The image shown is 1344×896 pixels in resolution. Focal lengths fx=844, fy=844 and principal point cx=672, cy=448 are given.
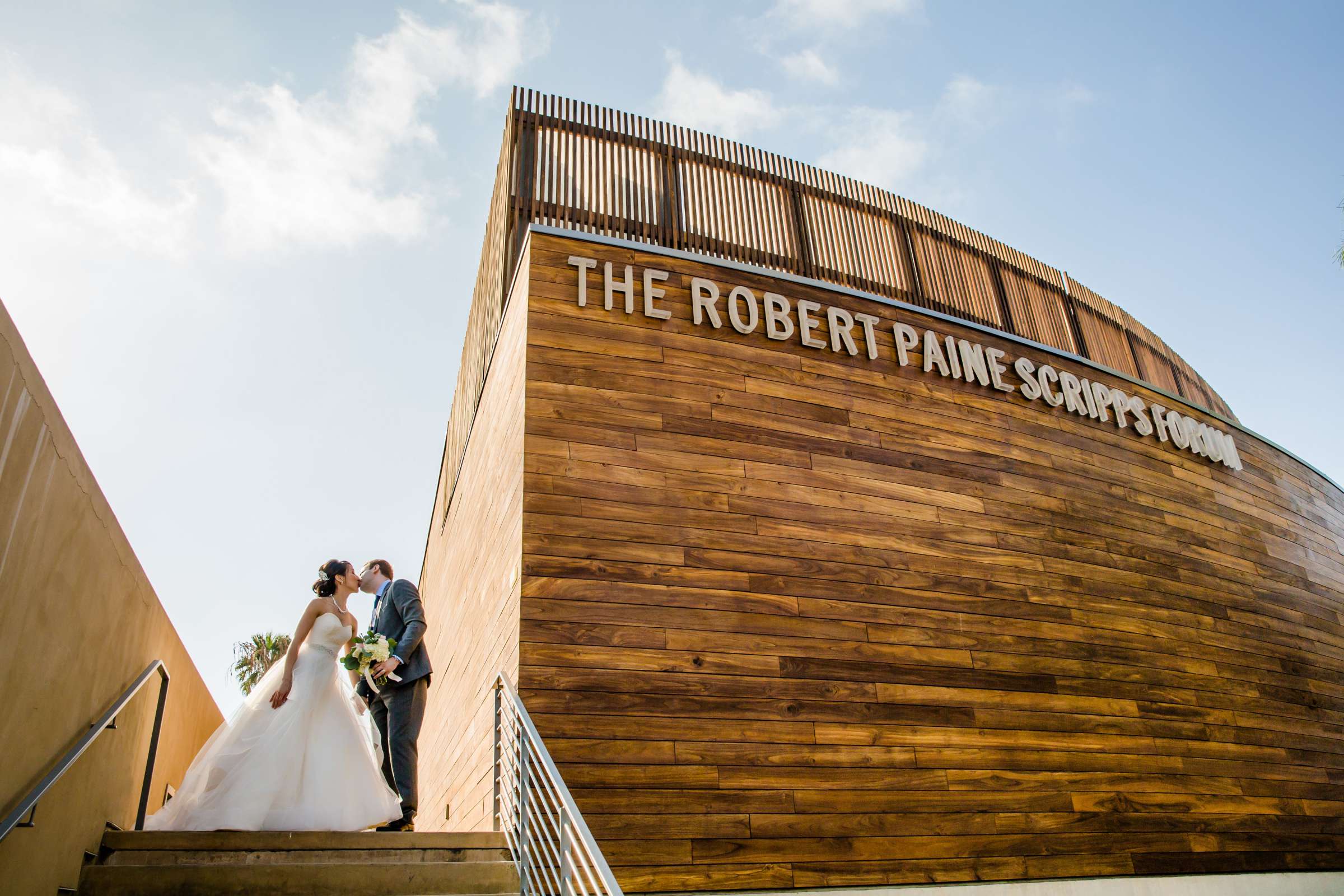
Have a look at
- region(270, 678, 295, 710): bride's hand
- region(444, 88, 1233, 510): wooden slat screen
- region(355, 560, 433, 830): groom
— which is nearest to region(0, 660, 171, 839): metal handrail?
region(270, 678, 295, 710): bride's hand

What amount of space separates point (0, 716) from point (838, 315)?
4903 millimetres

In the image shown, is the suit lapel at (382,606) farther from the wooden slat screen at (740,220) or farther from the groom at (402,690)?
the wooden slat screen at (740,220)

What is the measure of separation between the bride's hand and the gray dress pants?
458mm

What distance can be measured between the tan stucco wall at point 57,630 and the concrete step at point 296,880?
0.70 feet

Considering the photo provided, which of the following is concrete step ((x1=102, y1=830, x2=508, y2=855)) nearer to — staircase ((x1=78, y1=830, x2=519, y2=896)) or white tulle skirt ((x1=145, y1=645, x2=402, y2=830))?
staircase ((x1=78, y1=830, x2=519, y2=896))

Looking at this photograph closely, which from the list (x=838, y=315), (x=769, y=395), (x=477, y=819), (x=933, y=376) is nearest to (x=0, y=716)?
(x=477, y=819)

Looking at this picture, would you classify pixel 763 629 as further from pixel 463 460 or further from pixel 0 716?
pixel 463 460

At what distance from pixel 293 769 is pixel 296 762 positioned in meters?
0.03

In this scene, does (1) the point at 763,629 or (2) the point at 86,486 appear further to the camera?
(1) the point at 763,629

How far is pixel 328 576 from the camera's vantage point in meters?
4.61

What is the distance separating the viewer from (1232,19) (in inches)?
292

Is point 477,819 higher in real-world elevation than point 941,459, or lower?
lower

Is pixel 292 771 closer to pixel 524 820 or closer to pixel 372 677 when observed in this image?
pixel 372 677

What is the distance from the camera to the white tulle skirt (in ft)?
12.1
